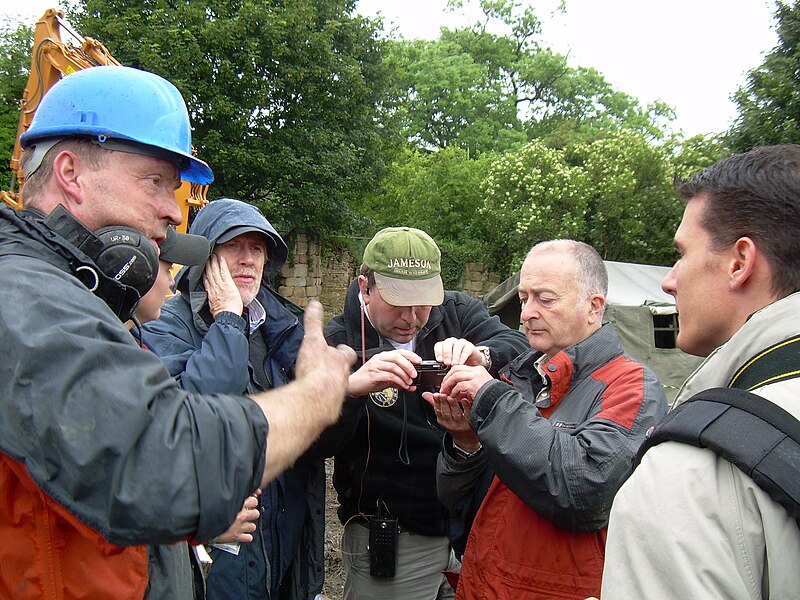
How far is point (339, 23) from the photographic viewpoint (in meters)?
18.2

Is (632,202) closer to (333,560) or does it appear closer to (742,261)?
(333,560)

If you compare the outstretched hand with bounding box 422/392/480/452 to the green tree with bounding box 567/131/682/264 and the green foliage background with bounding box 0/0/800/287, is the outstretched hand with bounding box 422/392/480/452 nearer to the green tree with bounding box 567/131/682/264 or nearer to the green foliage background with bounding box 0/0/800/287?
the green foliage background with bounding box 0/0/800/287

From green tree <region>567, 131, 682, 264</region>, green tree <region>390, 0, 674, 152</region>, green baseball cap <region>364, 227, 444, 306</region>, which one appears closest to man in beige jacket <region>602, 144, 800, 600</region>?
green baseball cap <region>364, 227, 444, 306</region>

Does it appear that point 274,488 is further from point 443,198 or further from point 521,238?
point 443,198

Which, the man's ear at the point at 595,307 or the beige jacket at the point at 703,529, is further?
the man's ear at the point at 595,307

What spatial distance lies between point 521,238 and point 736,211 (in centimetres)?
1784

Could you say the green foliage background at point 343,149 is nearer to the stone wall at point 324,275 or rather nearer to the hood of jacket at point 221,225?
the stone wall at point 324,275

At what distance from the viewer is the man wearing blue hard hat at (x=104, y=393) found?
1086 mm

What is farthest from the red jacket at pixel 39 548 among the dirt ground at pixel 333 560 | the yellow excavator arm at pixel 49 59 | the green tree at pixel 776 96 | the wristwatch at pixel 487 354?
the green tree at pixel 776 96

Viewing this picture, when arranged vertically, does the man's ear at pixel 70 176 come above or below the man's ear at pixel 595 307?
above

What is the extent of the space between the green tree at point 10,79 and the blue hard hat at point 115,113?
1392cm

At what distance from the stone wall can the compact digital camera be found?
52.2 feet

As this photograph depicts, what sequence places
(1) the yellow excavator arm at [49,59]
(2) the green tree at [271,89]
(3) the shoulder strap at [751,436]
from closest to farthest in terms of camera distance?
(3) the shoulder strap at [751,436] < (1) the yellow excavator arm at [49,59] < (2) the green tree at [271,89]

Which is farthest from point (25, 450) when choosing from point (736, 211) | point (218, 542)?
point (736, 211)
